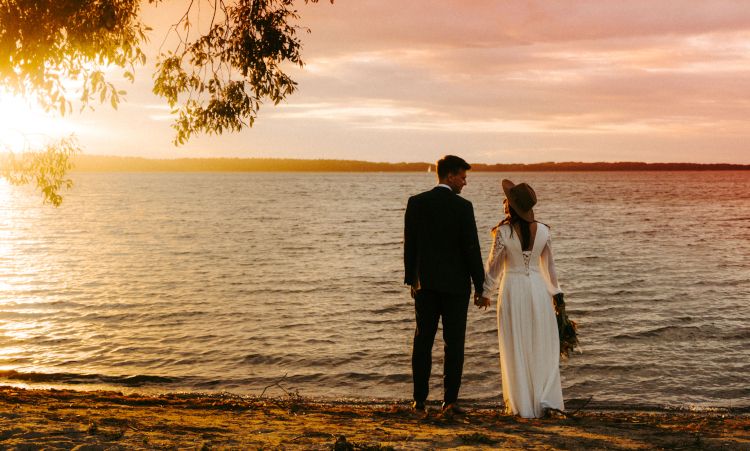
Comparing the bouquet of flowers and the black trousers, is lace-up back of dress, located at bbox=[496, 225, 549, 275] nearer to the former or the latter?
the bouquet of flowers

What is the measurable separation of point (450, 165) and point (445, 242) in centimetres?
78

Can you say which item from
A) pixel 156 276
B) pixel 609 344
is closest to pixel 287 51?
pixel 609 344

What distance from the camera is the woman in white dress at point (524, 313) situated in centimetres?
552

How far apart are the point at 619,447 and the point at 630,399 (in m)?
3.75

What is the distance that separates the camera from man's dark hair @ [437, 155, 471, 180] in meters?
5.41

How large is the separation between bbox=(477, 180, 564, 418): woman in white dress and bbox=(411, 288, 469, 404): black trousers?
33 centimetres

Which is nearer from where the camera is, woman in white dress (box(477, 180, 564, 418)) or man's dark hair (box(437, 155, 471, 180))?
man's dark hair (box(437, 155, 471, 180))

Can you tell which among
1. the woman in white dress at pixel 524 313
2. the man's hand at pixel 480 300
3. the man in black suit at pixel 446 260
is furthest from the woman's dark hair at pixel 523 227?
the man's hand at pixel 480 300

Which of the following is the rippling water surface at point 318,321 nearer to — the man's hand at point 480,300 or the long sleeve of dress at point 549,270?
the long sleeve of dress at point 549,270

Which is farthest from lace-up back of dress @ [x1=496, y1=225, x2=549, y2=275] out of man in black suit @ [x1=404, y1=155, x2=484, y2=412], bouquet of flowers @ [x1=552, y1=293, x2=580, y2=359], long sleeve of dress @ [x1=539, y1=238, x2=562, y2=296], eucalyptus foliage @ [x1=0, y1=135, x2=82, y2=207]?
→ eucalyptus foliage @ [x1=0, y1=135, x2=82, y2=207]

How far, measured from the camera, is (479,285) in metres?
5.43

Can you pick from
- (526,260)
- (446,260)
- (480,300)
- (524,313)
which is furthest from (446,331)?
(526,260)

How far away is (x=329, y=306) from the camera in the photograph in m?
14.5

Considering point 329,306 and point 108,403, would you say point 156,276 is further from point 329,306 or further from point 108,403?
point 108,403
